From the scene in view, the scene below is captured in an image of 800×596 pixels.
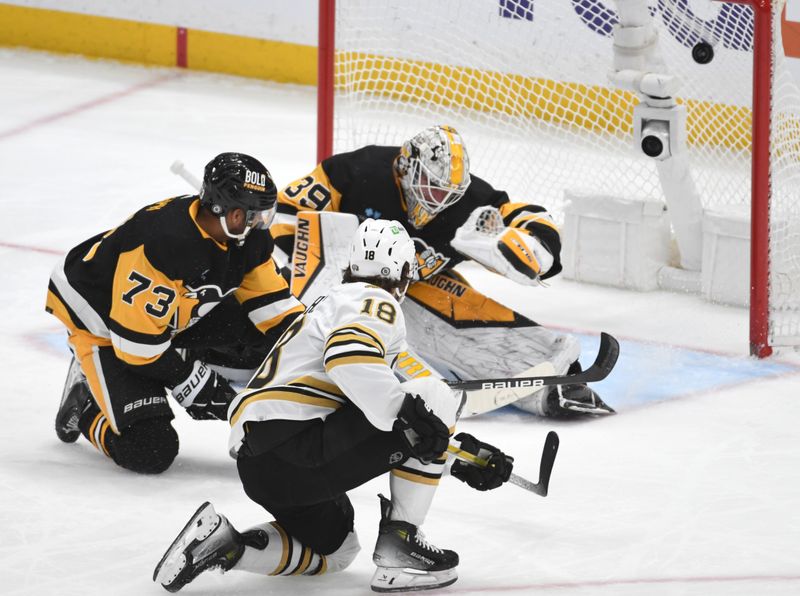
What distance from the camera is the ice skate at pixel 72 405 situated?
359cm

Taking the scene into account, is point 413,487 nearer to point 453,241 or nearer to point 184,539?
point 184,539

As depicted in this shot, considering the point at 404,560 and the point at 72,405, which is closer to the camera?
the point at 404,560

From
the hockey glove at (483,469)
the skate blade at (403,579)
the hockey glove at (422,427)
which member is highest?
the hockey glove at (422,427)

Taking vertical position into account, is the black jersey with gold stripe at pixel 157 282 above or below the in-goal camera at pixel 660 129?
below

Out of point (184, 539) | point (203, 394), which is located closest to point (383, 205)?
point (203, 394)

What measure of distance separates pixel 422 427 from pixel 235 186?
92 centimetres

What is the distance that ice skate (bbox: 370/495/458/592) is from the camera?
2.72 metres

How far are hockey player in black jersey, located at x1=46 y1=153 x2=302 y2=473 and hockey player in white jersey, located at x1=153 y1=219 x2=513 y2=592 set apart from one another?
63 cm

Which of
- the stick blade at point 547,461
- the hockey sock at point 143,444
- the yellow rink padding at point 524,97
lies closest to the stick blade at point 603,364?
the stick blade at point 547,461

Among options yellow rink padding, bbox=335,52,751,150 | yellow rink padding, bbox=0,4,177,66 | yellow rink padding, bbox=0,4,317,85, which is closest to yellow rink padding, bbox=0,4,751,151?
yellow rink padding, bbox=335,52,751,150

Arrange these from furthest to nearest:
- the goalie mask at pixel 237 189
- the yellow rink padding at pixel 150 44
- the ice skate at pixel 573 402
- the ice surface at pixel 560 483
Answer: the yellow rink padding at pixel 150 44 < the ice skate at pixel 573 402 < the goalie mask at pixel 237 189 < the ice surface at pixel 560 483

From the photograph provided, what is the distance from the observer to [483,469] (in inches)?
114

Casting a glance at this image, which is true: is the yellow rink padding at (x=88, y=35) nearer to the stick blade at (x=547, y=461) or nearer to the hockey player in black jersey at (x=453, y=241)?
the hockey player in black jersey at (x=453, y=241)

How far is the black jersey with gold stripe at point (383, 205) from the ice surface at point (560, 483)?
539mm
